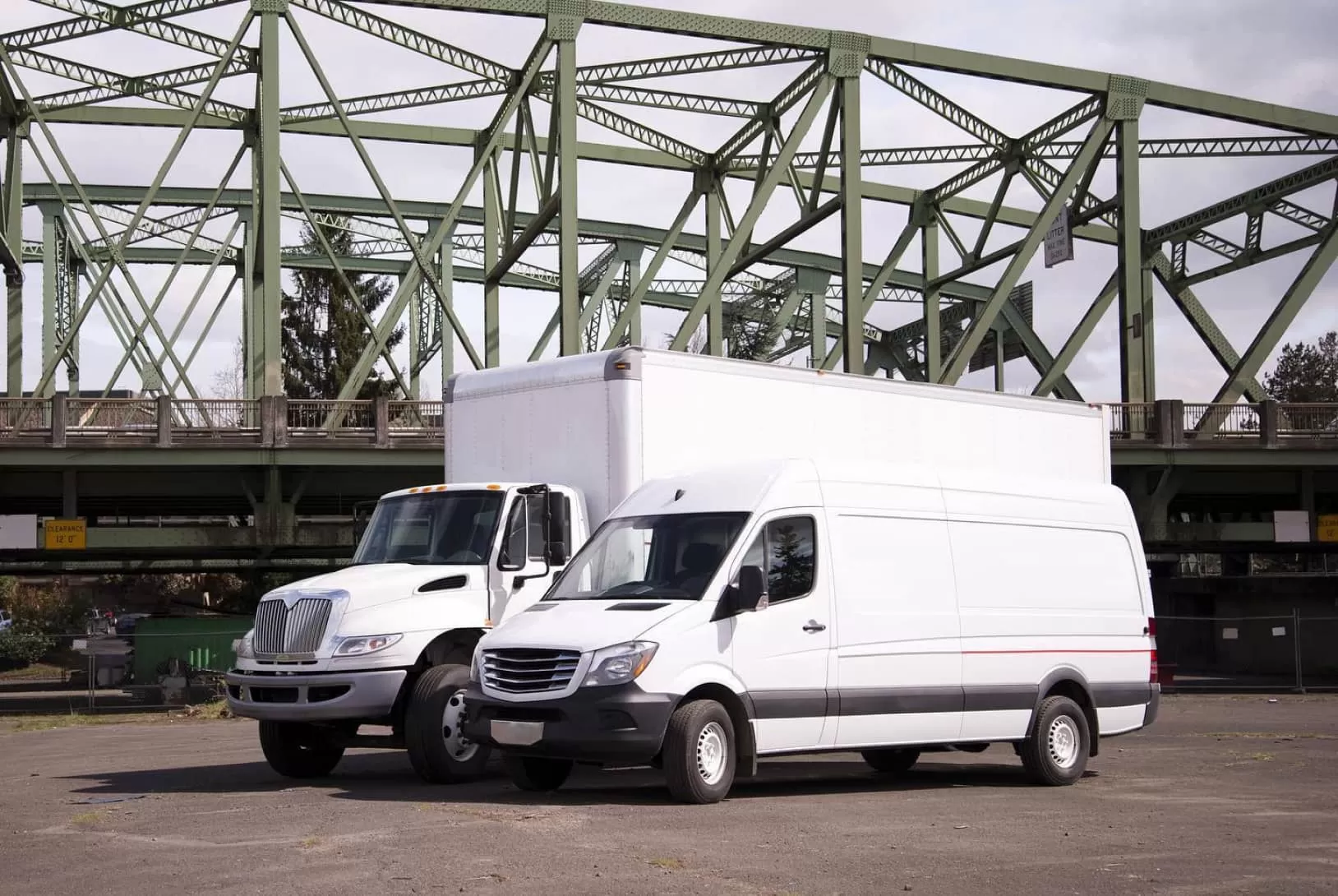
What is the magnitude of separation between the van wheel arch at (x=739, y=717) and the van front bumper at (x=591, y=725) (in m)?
0.42

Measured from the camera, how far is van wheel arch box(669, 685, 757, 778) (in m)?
11.9

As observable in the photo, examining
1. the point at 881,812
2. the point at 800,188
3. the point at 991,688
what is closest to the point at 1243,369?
the point at 800,188

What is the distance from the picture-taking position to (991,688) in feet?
44.8

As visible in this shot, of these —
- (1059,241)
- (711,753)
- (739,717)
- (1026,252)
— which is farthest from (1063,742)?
(1059,241)

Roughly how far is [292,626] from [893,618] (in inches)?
203

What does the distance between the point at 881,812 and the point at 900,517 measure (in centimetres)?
269

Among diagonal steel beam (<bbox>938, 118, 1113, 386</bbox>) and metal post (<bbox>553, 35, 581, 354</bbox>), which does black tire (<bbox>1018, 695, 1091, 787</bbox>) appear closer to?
metal post (<bbox>553, 35, 581, 354</bbox>)

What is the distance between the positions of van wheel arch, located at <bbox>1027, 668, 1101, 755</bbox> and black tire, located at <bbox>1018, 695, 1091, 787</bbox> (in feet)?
0.36

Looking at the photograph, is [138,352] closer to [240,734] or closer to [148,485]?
[148,485]

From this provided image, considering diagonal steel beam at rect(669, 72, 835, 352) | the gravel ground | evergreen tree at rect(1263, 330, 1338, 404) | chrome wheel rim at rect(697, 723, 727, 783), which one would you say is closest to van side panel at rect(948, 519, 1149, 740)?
the gravel ground

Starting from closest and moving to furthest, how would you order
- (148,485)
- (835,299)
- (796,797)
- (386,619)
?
(796,797) < (386,619) < (148,485) < (835,299)

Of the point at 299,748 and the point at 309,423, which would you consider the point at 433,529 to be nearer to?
the point at 299,748

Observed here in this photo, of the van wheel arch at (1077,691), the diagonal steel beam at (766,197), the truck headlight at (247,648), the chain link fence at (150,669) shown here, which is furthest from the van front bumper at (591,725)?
the diagonal steel beam at (766,197)

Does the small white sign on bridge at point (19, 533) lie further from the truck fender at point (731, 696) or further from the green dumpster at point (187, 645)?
→ the truck fender at point (731, 696)
